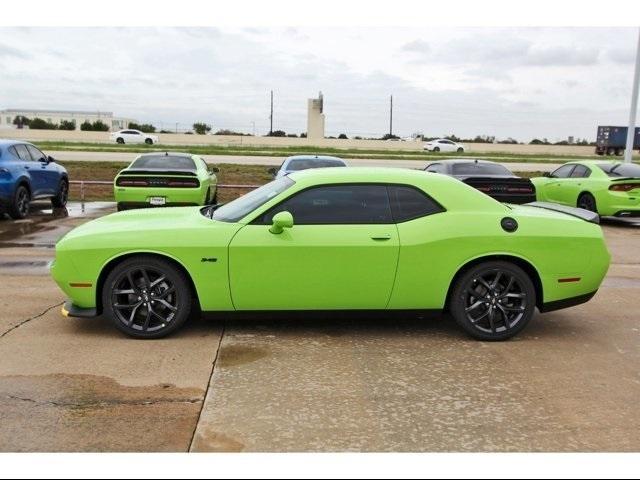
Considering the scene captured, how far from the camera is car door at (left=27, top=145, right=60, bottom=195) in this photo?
1373 cm

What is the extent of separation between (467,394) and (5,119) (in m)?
121

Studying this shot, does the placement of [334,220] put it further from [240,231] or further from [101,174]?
[101,174]

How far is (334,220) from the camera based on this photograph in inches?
217

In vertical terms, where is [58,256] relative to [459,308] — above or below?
above

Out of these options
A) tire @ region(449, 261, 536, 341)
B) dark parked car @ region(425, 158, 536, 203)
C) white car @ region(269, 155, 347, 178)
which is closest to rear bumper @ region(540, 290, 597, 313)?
tire @ region(449, 261, 536, 341)

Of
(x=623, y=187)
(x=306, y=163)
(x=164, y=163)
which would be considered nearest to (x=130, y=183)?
(x=164, y=163)

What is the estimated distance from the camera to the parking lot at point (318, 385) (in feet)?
12.1

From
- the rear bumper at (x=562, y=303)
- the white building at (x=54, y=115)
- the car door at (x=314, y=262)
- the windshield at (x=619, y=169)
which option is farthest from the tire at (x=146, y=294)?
the white building at (x=54, y=115)

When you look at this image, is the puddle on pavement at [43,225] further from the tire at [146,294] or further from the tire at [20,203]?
the tire at [146,294]

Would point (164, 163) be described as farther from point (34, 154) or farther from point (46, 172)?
point (34, 154)

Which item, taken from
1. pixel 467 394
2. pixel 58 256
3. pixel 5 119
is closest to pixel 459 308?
pixel 467 394

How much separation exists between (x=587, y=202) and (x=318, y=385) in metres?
11.4

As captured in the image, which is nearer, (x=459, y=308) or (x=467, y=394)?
(x=467, y=394)

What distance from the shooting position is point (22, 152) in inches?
520
